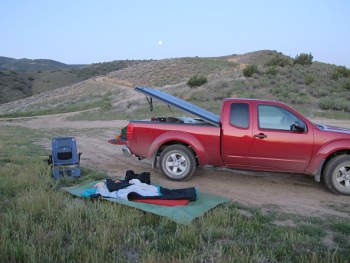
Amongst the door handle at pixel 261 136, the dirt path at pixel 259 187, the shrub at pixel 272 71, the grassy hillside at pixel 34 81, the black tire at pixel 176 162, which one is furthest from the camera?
the grassy hillside at pixel 34 81

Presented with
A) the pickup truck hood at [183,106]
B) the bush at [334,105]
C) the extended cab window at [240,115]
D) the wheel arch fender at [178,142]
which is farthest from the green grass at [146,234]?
the bush at [334,105]

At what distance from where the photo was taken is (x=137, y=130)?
27.1 ft

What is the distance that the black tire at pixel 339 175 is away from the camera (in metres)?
7.14

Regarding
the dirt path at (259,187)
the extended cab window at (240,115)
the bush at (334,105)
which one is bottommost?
the dirt path at (259,187)

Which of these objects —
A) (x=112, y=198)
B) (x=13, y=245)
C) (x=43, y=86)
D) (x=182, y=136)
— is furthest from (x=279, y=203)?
(x=43, y=86)

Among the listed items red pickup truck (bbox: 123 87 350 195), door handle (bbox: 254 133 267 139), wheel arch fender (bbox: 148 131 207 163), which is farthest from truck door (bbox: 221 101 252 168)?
wheel arch fender (bbox: 148 131 207 163)

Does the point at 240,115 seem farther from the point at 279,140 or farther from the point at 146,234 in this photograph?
the point at 146,234

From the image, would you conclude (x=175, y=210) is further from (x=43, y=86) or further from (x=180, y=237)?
(x=43, y=86)

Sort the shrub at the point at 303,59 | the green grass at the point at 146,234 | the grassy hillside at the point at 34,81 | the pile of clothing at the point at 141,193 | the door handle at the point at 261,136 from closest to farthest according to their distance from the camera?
the green grass at the point at 146,234, the pile of clothing at the point at 141,193, the door handle at the point at 261,136, the shrub at the point at 303,59, the grassy hillside at the point at 34,81

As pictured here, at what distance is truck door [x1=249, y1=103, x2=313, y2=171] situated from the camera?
727 centimetres

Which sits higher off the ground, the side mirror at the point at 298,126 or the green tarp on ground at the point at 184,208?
the side mirror at the point at 298,126

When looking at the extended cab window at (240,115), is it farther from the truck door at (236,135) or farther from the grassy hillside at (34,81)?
the grassy hillside at (34,81)

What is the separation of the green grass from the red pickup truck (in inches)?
63.1

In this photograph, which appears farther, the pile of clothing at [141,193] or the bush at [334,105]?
the bush at [334,105]
